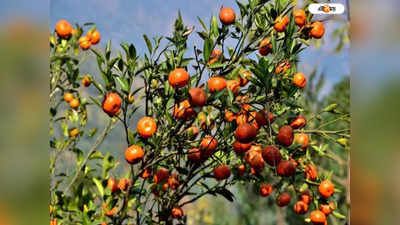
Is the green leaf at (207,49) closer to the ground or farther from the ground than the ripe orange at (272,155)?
farther from the ground

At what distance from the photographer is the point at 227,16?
88cm

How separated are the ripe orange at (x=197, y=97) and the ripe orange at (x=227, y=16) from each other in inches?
8.8

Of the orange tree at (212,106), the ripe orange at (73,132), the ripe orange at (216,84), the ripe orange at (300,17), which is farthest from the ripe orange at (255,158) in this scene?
the ripe orange at (73,132)

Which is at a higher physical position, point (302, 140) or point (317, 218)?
point (302, 140)

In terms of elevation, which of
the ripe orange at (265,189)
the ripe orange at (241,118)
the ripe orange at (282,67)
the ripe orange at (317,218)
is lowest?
the ripe orange at (317,218)

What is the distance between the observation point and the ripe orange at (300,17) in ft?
3.16

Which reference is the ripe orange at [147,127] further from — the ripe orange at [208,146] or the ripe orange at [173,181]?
the ripe orange at [173,181]

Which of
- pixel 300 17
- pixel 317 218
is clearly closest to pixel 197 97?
pixel 300 17

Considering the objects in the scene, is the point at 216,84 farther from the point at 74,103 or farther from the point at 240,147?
the point at 74,103

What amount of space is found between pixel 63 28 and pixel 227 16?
51 centimetres
